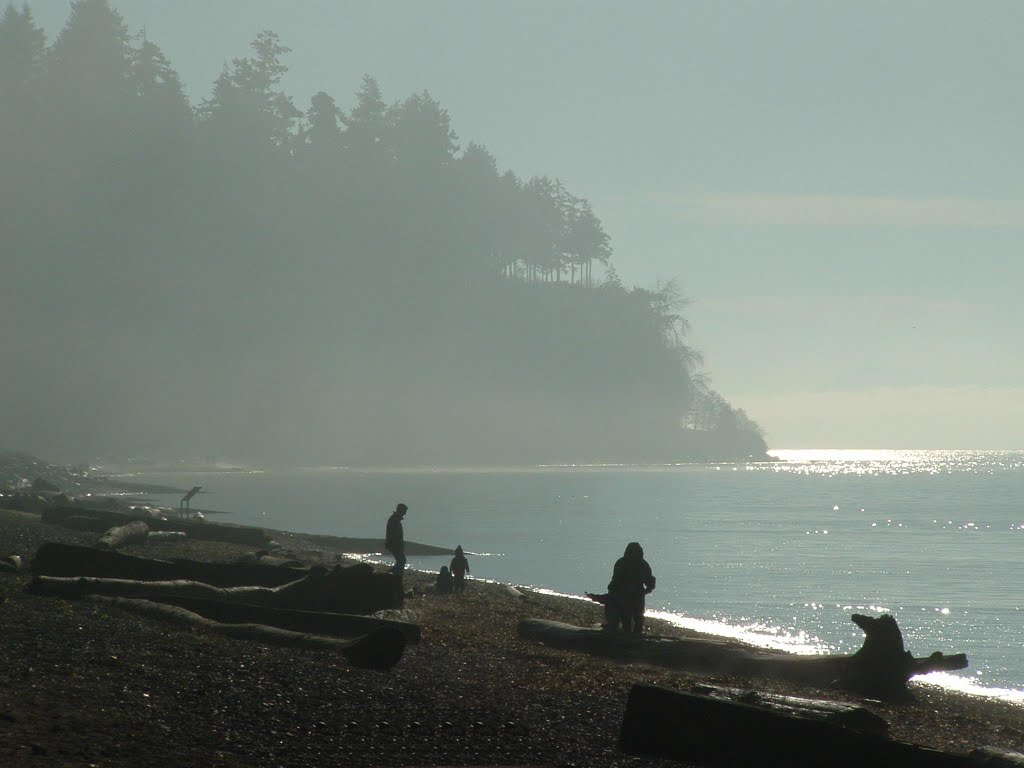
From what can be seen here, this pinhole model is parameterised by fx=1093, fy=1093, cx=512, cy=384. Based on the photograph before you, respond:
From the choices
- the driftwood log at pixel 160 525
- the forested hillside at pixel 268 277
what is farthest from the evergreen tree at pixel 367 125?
the driftwood log at pixel 160 525

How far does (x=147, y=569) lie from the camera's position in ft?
60.6

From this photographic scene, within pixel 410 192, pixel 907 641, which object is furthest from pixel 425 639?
pixel 410 192

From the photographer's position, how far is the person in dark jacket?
18828mm

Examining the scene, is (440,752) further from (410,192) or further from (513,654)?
(410,192)

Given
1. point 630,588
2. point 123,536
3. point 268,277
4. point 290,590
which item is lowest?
point 123,536

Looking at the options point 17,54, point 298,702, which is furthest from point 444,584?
point 17,54

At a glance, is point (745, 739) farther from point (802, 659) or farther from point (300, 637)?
point (802, 659)

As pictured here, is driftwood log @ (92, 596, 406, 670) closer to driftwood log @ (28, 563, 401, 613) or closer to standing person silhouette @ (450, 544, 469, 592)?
driftwood log @ (28, 563, 401, 613)

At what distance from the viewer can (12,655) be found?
36.9 feet

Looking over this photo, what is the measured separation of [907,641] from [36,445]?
113 m

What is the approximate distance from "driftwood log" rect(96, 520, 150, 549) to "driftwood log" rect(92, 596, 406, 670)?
952 centimetres

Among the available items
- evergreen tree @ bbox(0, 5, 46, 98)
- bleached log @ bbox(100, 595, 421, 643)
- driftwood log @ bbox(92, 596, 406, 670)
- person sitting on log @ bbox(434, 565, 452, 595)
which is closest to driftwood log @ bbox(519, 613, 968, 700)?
bleached log @ bbox(100, 595, 421, 643)

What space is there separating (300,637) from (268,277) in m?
161

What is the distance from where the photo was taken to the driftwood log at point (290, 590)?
1653 centimetres
